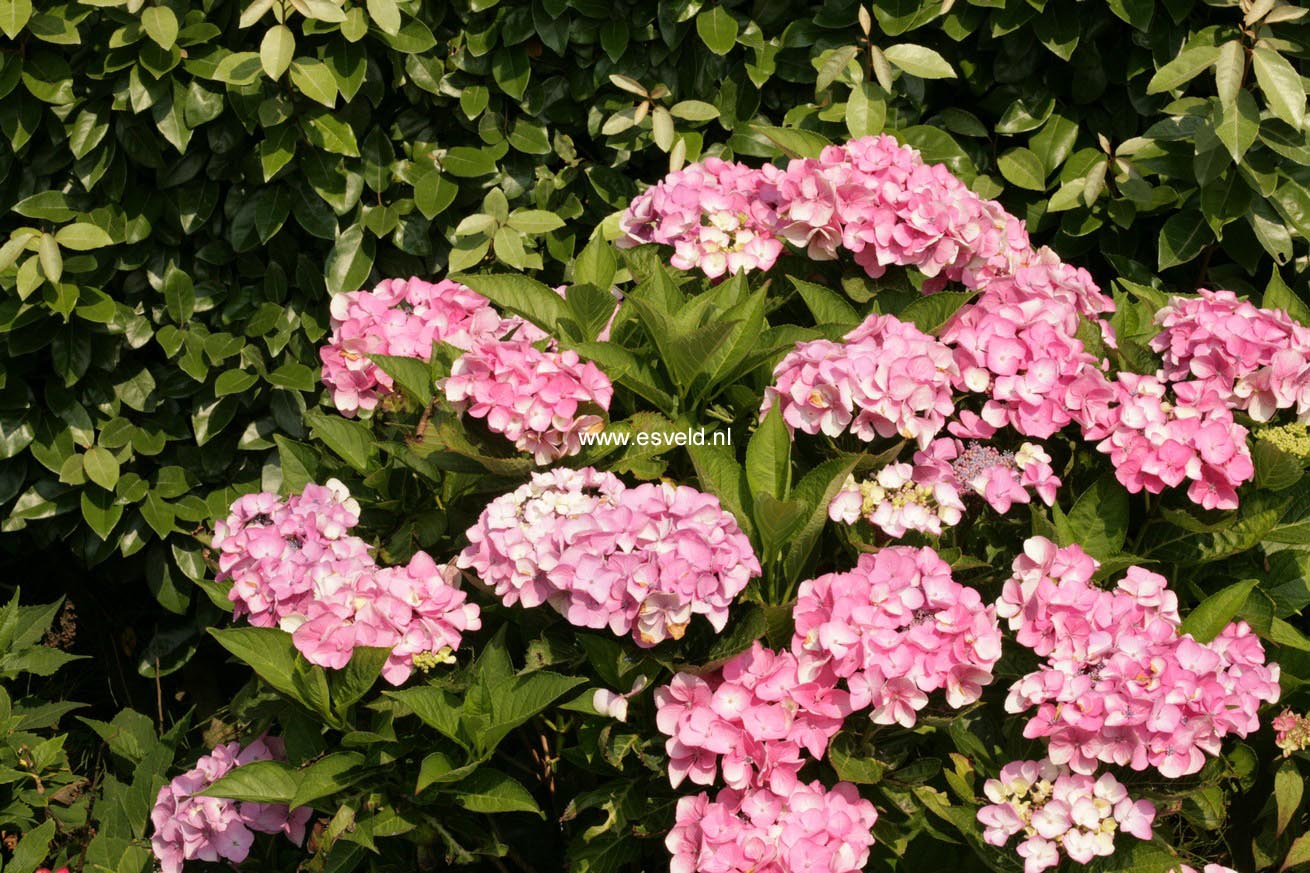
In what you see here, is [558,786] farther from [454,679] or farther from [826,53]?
[826,53]

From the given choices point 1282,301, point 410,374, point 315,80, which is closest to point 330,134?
point 315,80

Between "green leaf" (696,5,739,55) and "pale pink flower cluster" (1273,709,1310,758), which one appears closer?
"pale pink flower cluster" (1273,709,1310,758)

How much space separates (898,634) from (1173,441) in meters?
0.59

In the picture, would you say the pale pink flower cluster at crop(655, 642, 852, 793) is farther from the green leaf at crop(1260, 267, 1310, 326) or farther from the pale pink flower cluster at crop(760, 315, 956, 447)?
the green leaf at crop(1260, 267, 1310, 326)

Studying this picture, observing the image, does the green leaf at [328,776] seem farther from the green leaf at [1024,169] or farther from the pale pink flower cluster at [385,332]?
the green leaf at [1024,169]

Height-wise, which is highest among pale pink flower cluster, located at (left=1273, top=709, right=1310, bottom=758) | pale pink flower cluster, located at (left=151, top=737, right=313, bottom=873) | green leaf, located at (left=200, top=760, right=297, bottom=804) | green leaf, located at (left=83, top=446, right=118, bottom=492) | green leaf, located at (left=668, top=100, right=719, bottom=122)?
green leaf, located at (left=668, top=100, right=719, bottom=122)

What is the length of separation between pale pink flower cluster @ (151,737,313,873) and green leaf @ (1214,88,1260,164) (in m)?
2.18

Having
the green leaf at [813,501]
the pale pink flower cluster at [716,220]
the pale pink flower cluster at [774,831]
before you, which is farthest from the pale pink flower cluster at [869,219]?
the pale pink flower cluster at [774,831]

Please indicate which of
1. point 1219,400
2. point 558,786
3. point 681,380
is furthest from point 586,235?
point 1219,400

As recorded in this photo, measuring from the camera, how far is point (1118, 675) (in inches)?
70.2

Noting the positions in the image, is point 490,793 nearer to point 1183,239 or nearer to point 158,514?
point 158,514

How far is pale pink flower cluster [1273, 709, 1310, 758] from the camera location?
1.99 metres

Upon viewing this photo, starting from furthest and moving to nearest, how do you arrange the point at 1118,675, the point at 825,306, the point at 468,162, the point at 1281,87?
the point at 468,162 → the point at 1281,87 → the point at 825,306 → the point at 1118,675

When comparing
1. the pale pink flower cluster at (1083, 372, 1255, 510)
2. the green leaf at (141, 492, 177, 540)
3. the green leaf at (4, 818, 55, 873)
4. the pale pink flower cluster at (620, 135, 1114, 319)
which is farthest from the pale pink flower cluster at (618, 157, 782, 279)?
the green leaf at (4, 818, 55, 873)
